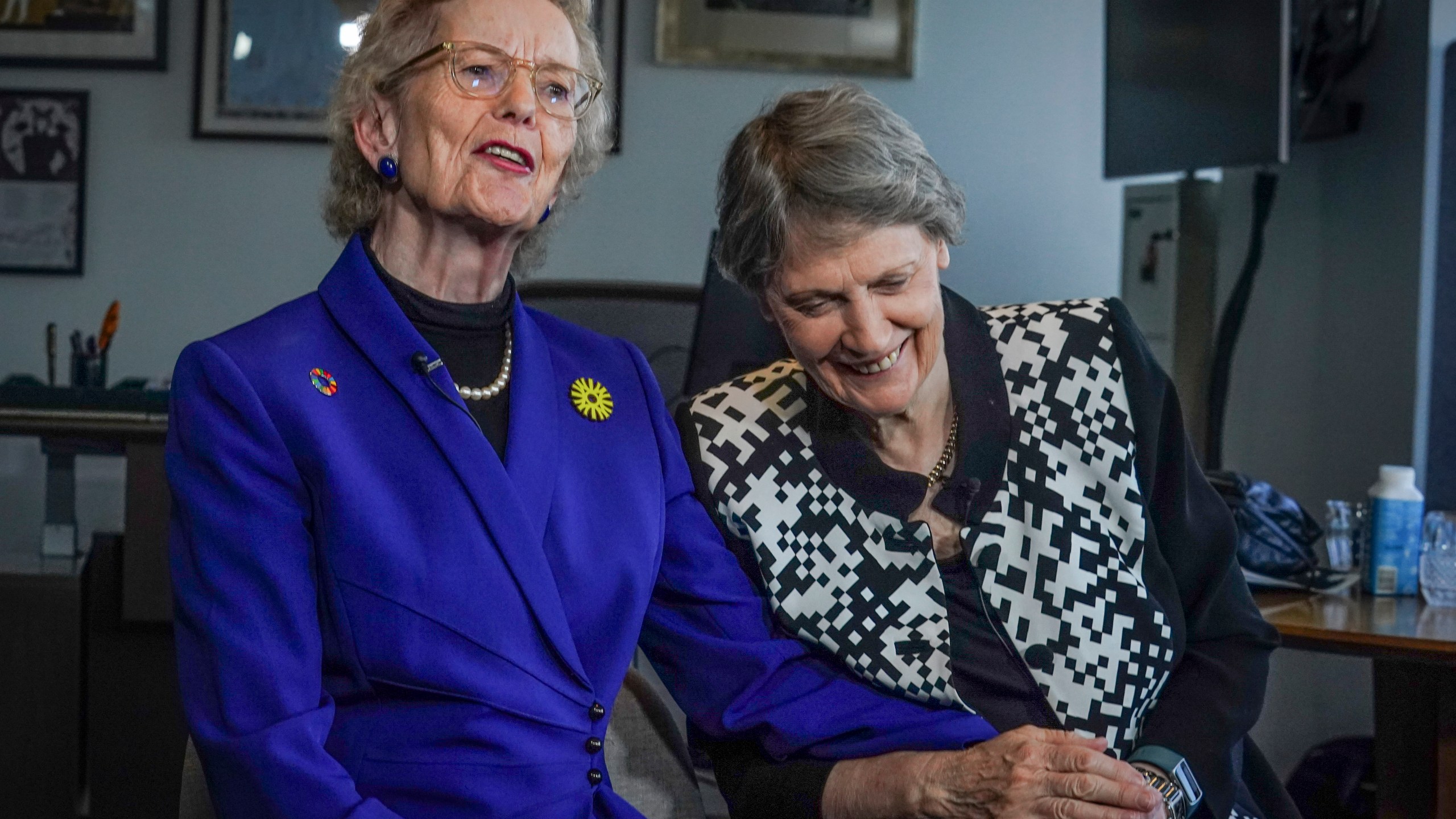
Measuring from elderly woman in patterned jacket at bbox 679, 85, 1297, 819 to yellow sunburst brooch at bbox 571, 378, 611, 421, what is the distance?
4.8 inches

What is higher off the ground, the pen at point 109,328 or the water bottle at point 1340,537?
the pen at point 109,328

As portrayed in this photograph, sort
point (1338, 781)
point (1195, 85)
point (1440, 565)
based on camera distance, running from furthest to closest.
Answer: point (1195, 85) → point (1338, 781) → point (1440, 565)

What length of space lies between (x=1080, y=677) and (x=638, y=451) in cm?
51

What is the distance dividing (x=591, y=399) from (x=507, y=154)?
10.2 inches

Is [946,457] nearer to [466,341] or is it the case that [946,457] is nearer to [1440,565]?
[466,341]

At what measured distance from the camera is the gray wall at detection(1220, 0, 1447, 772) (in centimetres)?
281

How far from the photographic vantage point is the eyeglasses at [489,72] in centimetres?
127

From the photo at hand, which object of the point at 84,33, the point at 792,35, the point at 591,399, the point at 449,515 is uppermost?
the point at 792,35

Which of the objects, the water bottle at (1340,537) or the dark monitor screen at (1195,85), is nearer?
the water bottle at (1340,537)

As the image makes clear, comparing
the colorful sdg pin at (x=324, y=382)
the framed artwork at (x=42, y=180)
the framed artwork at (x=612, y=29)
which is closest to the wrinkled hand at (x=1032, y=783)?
the colorful sdg pin at (x=324, y=382)

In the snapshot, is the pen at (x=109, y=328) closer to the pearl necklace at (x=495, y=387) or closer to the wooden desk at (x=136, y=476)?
the wooden desk at (x=136, y=476)

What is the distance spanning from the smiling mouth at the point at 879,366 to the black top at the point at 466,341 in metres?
0.35

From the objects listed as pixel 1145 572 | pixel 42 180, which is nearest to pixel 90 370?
pixel 42 180

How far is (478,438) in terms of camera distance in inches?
47.2
